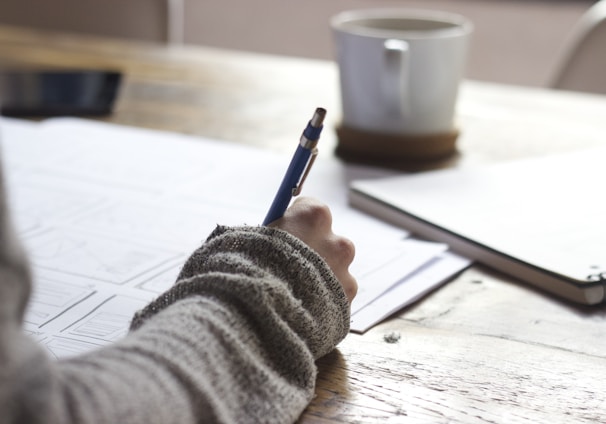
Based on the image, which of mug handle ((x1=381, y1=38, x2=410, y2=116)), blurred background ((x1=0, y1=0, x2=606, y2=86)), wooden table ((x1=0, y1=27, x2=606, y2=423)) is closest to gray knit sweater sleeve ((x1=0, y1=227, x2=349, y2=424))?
wooden table ((x1=0, y1=27, x2=606, y2=423))

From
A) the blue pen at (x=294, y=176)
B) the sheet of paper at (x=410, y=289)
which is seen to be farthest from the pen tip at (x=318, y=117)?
the sheet of paper at (x=410, y=289)

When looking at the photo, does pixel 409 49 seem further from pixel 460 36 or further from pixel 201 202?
pixel 201 202

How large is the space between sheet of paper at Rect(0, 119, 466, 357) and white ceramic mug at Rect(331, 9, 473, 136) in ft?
0.22

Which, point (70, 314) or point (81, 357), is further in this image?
point (70, 314)

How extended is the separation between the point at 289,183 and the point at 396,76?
0.36 metres

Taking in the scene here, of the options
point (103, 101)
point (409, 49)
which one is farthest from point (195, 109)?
point (409, 49)

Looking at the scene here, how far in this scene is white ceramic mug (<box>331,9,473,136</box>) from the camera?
85 cm

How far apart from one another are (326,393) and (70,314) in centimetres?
18

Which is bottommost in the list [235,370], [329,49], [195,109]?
[329,49]

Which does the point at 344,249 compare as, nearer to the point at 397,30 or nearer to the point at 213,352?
the point at 213,352

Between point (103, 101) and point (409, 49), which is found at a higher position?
point (409, 49)

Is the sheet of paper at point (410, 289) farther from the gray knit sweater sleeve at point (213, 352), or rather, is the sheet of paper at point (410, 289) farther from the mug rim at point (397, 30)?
the mug rim at point (397, 30)

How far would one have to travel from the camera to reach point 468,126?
1026 millimetres

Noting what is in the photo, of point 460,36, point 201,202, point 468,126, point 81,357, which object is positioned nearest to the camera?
point 81,357
